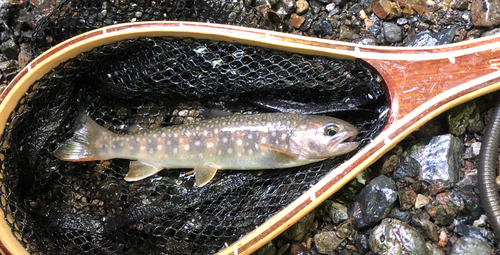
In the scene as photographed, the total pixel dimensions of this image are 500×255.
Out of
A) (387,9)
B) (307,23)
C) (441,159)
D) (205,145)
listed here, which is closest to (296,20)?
(307,23)

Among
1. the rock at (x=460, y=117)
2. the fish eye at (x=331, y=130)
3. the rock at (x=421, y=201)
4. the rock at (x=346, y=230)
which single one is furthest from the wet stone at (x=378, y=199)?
the rock at (x=460, y=117)

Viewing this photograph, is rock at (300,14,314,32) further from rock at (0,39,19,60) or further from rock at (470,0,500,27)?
rock at (0,39,19,60)

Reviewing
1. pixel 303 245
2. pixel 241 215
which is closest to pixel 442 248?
pixel 303 245

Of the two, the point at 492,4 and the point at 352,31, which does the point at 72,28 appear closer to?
the point at 352,31

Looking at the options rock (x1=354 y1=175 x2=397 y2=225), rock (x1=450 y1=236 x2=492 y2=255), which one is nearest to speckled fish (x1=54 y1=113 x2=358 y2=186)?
rock (x1=354 y1=175 x2=397 y2=225)

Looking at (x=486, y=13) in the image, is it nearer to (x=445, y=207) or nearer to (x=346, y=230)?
(x=445, y=207)

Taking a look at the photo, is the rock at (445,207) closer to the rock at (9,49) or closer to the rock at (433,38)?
the rock at (433,38)

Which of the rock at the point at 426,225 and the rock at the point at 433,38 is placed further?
the rock at the point at 433,38
